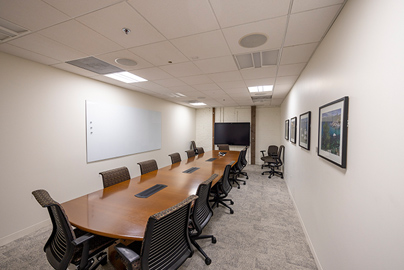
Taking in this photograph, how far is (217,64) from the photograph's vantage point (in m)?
2.73

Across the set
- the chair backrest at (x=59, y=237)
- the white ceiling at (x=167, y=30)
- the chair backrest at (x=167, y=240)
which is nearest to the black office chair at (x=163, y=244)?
the chair backrest at (x=167, y=240)

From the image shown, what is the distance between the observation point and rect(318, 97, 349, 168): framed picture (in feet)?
4.37

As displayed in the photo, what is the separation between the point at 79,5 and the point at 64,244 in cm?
211

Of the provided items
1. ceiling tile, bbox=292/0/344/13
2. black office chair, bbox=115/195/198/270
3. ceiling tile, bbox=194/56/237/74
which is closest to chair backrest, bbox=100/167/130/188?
black office chair, bbox=115/195/198/270

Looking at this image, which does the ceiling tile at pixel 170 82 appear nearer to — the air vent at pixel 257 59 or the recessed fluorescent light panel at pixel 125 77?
the recessed fluorescent light panel at pixel 125 77

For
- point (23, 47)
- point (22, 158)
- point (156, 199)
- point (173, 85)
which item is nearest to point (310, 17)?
point (156, 199)

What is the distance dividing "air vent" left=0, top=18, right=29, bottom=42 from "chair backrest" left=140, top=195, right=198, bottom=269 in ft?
8.17

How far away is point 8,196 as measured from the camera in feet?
7.88

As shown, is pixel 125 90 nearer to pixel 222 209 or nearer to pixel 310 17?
pixel 222 209

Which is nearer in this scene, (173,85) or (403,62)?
(403,62)

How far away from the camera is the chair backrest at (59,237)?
1325 mm

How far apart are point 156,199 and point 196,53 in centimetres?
202

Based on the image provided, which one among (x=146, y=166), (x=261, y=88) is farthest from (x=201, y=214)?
(x=261, y=88)

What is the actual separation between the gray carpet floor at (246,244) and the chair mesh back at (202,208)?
0.46 meters
